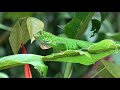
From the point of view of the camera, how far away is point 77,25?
37.0 inches

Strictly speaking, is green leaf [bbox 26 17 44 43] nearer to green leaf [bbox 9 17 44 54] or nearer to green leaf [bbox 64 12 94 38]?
green leaf [bbox 9 17 44 54]

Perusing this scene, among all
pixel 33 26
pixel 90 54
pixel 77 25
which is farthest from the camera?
pixel 77 25

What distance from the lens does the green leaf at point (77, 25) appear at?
3.08ft

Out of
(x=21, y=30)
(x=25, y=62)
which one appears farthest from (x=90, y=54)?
(x=21, y=30)

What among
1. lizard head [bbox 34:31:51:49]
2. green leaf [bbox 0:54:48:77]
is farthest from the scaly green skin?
green leaf [bbox 0:54:48:77]

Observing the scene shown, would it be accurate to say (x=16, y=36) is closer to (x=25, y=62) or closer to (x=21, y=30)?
(x=21, y=30)

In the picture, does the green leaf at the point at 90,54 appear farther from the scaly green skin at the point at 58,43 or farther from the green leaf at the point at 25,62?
the scaly green skin at the point at 58,43

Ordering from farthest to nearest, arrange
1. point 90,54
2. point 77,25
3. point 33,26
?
point 77,25, point 33,26, point 90,54

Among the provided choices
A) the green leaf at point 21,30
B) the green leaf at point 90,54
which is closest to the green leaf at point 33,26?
the green leaf at point 21,30
